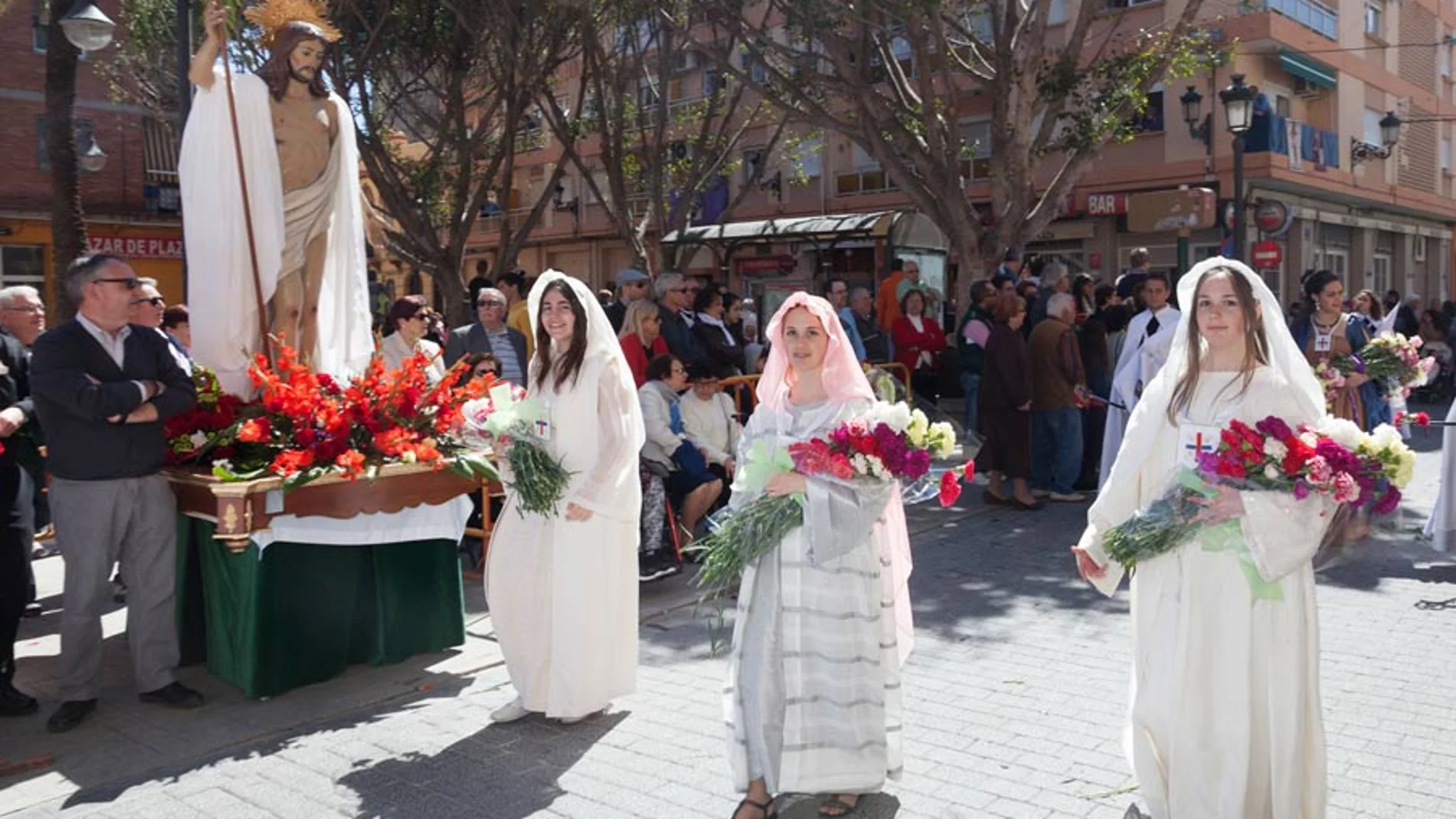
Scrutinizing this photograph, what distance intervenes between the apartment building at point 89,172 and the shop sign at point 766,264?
42.4ft

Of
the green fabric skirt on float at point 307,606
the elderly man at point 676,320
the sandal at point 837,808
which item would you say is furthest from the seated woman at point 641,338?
the sandal at point 837,808

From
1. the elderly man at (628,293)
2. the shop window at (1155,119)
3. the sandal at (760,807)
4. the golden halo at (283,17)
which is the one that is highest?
the shop window at (1155,119)

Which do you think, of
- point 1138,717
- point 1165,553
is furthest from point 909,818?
point 1165,553

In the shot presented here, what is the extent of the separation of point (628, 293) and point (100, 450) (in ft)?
20.4

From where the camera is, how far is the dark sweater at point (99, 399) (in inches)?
209

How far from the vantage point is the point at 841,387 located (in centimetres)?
451

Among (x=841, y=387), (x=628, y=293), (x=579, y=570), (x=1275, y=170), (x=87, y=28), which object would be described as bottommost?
Answer: (x=579, y=570)

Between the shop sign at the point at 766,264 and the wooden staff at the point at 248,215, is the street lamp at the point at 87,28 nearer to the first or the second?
the wooden staff at the point at 248,215

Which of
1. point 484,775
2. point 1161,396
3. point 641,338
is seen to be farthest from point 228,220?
point 1161,396

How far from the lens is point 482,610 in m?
7.68

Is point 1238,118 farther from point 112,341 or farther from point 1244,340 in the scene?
point 112,341

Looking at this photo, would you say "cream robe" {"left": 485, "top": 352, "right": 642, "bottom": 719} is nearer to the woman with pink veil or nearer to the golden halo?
the woman with pink veil

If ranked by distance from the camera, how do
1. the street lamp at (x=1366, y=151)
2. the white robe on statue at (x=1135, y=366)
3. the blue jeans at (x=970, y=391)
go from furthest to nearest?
the street lamp at (x=1366, y=151)
the blue jeans at (x=970, y=391)
the white robe on statue at (x=1135, y=366)

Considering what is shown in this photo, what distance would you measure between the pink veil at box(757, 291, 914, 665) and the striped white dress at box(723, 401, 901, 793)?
5.3 inches
